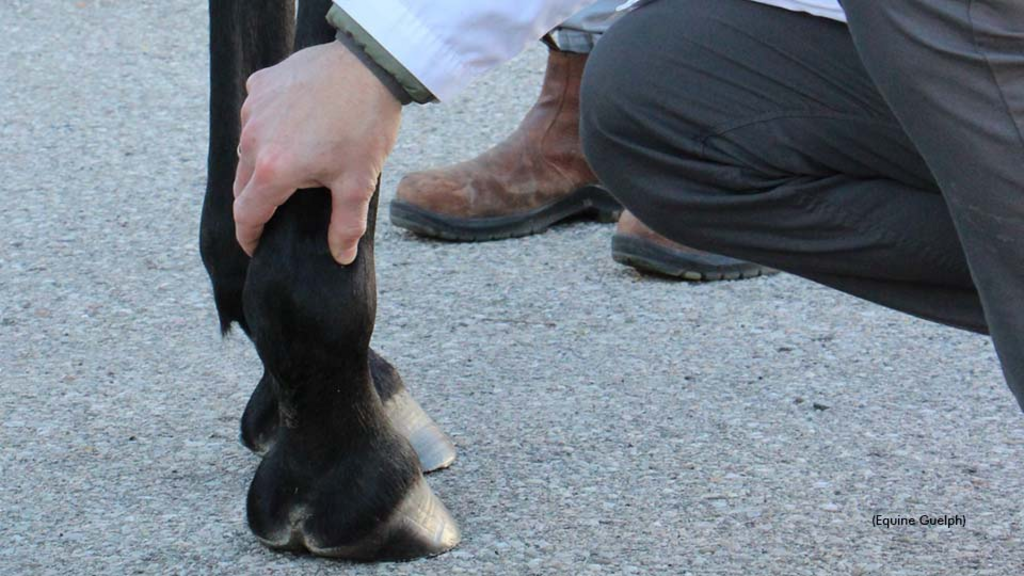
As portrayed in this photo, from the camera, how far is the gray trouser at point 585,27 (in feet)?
10.0

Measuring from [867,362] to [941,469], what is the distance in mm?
419

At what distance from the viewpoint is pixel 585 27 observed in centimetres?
307

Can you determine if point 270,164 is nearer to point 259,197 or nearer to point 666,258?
point 259,197

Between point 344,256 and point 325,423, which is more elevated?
point 344,256

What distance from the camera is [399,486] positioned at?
1843 millimetres

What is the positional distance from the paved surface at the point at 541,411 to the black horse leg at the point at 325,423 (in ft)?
0.15

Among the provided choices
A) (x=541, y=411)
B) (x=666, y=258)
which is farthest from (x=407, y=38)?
(x=666, y=258)

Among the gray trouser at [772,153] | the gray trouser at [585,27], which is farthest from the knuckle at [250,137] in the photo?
the gray trouser at [585,27]

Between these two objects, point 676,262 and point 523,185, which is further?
point 523,185

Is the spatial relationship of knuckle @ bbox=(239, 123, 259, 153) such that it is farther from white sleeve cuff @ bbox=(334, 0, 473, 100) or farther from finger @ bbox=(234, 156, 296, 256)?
white sleeve cuff @ bbox=(334, 0, 473, 100)

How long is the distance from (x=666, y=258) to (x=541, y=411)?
26.7 inches

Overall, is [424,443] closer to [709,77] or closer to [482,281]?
[709,77]

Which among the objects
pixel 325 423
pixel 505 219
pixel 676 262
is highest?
pixel 325 423

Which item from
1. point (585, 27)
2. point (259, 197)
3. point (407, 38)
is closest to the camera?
point (407, 38)
